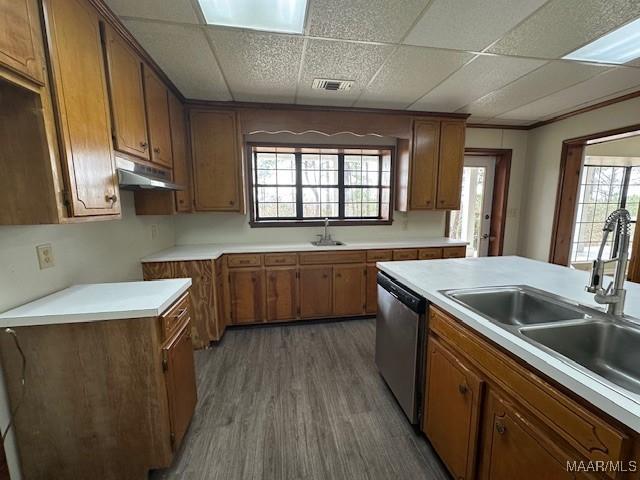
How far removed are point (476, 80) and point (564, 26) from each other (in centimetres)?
77

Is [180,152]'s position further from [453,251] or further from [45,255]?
[453,251]

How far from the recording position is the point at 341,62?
209cm

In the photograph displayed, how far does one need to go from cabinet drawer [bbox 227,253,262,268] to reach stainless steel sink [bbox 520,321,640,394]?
2.43 m

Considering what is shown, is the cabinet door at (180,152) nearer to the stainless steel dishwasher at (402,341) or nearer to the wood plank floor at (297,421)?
the wood plank floor at (297,421)

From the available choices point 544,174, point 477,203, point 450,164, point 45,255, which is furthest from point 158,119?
point 544,174

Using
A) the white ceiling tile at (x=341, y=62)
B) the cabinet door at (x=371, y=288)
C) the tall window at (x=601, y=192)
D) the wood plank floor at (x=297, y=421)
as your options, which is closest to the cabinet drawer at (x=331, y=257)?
the cabinet door at (x=371, y=288)

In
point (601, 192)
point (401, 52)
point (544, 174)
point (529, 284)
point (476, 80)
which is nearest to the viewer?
point (529, 284)

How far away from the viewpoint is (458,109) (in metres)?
3.22

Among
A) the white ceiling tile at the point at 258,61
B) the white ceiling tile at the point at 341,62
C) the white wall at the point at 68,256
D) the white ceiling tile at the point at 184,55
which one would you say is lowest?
the white wall at the point at 68,256

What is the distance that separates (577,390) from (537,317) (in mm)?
826

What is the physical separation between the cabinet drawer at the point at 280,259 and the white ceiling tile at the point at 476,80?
7.20 feet

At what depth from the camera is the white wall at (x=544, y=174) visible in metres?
3.26

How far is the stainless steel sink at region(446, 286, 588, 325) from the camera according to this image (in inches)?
55.2

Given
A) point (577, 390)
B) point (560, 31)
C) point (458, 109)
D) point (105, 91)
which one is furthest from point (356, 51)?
point (577, 390)
